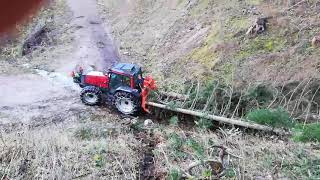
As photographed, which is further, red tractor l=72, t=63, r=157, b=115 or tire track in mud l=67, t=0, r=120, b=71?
tire track in mud l=67, t=0, r=120, b=71

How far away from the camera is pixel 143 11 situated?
21.1 m

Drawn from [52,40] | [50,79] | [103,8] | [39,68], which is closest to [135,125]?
[50,79]

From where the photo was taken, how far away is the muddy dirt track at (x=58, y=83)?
14.1 m

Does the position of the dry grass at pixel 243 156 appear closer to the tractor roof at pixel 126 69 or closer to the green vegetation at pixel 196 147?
the green vegetation at pixel 196 147

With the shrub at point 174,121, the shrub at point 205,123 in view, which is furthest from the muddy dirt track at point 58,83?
the shrub at point 205,123

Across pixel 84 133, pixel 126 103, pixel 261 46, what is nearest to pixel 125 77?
pixel 126 103

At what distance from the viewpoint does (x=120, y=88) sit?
13695 millimetres

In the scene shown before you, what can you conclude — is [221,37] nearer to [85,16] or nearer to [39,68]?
[39,68]

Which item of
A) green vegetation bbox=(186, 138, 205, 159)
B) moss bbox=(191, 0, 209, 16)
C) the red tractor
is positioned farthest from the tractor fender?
moss bbox=(191, 0, 209, 16)

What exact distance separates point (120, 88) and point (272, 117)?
14.1 ft

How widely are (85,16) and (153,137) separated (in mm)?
11364

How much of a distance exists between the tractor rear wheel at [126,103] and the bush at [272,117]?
10.7 ft

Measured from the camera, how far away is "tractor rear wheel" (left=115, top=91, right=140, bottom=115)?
13.6m

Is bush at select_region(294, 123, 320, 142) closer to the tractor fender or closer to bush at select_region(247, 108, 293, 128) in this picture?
bush at select_region(247, 108, 293, 128)
